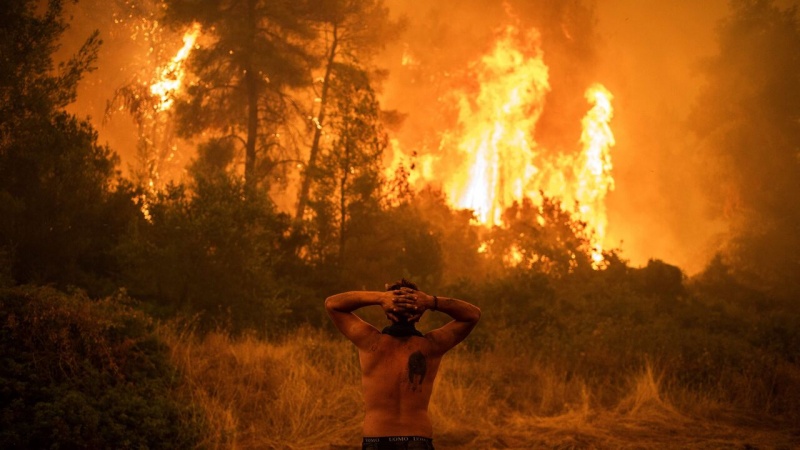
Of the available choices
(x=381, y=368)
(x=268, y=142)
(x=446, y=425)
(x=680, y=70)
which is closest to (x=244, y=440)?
(x=446, y=425)

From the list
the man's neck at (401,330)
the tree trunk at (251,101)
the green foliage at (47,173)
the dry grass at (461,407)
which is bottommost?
the dry grass at (461,407)

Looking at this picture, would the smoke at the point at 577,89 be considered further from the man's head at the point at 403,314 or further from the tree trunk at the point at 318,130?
the man's head at the point at 403,314

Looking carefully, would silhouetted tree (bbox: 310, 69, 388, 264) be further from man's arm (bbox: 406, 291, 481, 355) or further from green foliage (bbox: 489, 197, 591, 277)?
man's arm (bbox: 406, 291, 481, 355)

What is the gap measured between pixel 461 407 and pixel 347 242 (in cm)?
911

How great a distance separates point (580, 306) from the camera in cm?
1642

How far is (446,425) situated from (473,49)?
115 ft

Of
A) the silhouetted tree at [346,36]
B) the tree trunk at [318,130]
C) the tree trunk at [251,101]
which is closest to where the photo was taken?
the tree trunk at [318,130]

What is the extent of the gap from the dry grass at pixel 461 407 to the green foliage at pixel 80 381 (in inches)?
26.6

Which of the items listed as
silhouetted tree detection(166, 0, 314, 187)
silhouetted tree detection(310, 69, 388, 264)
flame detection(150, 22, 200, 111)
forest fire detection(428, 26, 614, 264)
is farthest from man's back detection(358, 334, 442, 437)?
forest fire detection(428, 26, 614, 264)

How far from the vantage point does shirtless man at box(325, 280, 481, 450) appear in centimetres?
420

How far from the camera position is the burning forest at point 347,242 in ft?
27.7

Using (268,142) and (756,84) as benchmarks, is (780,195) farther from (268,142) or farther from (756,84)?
(268,142)

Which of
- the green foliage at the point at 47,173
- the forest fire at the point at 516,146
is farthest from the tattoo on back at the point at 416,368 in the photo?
the forest fire at the point at 516,146

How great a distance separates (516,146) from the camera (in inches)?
1463
